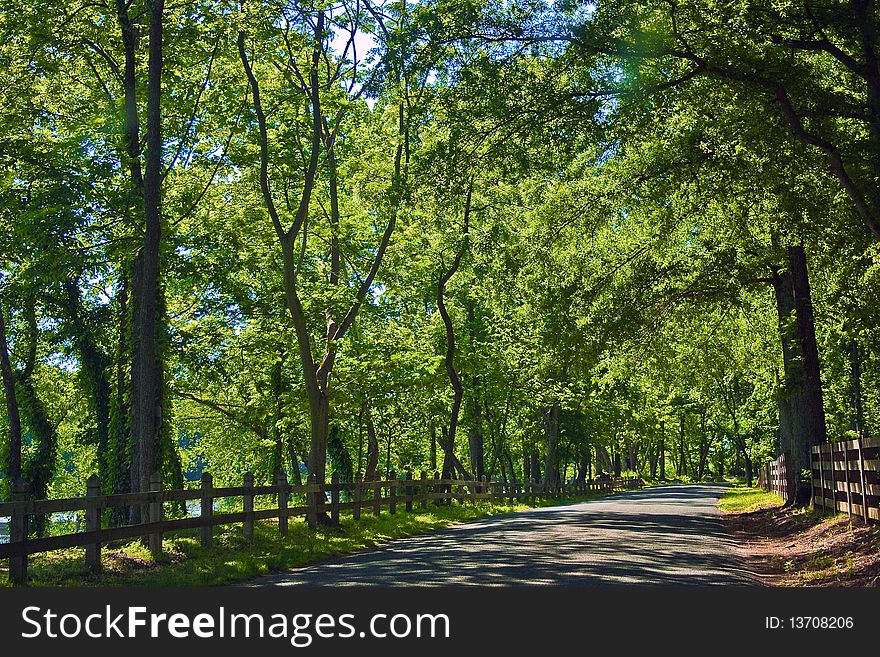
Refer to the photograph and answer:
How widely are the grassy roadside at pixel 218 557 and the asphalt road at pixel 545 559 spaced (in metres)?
0.58

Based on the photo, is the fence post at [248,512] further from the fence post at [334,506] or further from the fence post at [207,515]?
the fence post at [334,506]

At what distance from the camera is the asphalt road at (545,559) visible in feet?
34.3

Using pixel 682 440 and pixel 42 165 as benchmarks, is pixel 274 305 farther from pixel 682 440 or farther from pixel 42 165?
pixel 682 440

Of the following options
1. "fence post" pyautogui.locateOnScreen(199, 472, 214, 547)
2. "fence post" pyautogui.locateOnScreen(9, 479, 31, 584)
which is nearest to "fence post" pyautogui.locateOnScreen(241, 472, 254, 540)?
"fence post" pyautogui.locateOnScreen(199, 472, 214, 547)

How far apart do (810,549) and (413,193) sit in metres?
8.23

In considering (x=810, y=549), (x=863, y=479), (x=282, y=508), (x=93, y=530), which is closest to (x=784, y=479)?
(x=863, y=479)

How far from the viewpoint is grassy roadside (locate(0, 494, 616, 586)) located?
11.6 m

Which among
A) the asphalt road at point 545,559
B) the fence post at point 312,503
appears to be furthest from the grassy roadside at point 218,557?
the asphalt road at point 545,559

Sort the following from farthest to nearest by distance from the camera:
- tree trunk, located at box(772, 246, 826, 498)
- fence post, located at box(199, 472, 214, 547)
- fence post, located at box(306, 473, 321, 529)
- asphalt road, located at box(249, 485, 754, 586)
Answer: tree trunk, located at box(772, 246, 826, 498), fence post, located at box(306, 473, 321, 529), fence post, located at box(199, 472, 214, 547), asphalt road, located at box(249, 485, 754, 586)

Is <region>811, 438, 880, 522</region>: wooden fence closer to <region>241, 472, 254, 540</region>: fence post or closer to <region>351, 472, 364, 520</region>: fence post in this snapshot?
<region>241, 472, 254, 540</region>: fence post

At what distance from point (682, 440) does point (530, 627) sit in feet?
303

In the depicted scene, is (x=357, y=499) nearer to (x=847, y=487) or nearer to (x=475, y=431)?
(x=847, y=487)

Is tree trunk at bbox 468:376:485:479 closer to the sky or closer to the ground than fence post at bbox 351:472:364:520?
closer to the sky

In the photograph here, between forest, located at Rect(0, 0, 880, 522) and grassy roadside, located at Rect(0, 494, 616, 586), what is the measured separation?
5.43ft
